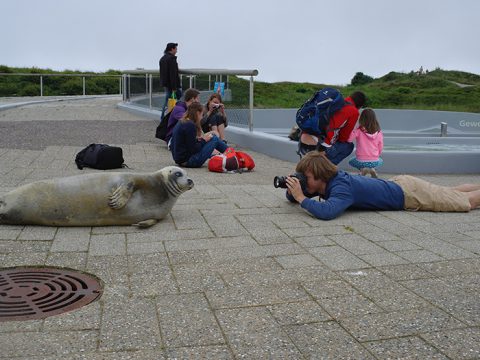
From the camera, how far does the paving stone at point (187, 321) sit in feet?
10.9

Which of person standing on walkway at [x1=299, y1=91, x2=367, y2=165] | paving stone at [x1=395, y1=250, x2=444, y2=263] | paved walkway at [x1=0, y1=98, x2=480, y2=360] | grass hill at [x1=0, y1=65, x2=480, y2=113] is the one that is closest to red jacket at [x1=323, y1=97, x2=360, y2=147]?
person standing on walkway at [x1=299, y1=91, x2=367, y2=165]

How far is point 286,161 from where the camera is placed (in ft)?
36.7

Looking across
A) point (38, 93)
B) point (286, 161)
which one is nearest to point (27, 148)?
point (286, 161)

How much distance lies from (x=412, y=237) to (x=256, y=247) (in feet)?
4.77

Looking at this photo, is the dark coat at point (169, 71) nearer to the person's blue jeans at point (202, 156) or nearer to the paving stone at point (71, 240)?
A: the person's blue jeans at point (202, 156)

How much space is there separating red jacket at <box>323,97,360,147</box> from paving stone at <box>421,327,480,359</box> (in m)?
4.55

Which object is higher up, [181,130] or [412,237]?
[181,130]

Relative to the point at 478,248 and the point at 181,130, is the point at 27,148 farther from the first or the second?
the point at 478,248

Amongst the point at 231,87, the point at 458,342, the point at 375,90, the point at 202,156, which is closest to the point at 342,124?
the point at 202,156

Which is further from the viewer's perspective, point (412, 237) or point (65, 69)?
point (65, 69)

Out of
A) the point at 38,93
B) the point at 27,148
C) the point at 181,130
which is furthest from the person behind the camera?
the point at 38,93

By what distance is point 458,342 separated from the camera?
3344mm

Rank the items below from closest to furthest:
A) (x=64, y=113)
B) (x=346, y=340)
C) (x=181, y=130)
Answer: (x=346, y=340), (x=181, y=130), (x=64, y=113)

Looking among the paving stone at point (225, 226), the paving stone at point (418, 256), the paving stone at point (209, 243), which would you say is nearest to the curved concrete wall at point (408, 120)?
the paving stone at point (225, 226)
